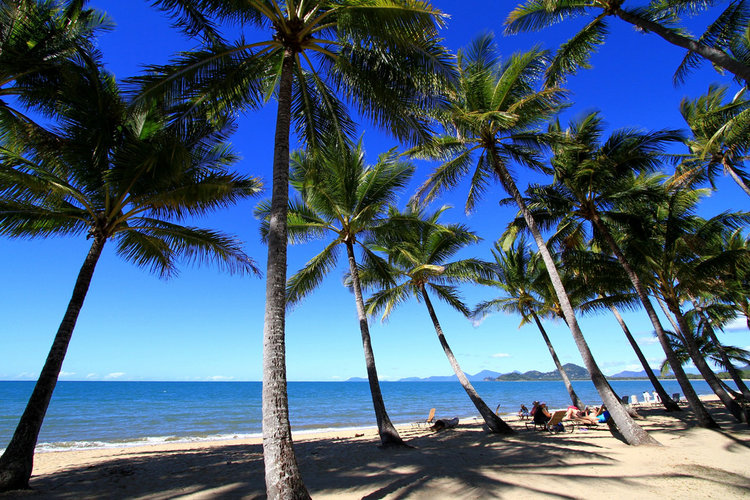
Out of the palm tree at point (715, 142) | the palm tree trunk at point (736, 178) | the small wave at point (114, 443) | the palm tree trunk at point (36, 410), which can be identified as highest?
the palm tree at point (715, 142)

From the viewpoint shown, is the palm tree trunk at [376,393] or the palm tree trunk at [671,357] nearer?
the palm tree trunk at [376,393]

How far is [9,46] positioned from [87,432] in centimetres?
1900

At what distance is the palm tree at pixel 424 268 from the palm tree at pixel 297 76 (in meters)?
4.75

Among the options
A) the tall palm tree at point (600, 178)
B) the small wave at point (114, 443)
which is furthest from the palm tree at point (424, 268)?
the small wave at point (114, 443)

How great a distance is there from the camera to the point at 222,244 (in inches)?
326

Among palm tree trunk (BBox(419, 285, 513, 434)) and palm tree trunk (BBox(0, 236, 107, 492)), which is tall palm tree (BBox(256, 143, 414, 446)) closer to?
palm tree trunk (BBox(419, 285, 513, 434))

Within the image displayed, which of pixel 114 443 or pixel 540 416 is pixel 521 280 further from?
pixel 114 443

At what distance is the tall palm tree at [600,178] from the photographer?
1040cm

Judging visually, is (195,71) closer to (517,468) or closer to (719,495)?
(517,468)

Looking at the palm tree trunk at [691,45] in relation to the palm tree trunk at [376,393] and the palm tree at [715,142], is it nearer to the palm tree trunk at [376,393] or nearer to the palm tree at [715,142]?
the palm tree at [715,142]

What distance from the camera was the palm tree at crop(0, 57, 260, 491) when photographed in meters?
6.25

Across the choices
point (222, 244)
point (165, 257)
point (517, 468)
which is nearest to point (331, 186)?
point (222, 244)

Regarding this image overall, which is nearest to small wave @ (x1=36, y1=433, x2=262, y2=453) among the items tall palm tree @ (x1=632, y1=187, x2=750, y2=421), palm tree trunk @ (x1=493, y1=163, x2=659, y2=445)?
palm tree trunk @ (x1=493, y1=163, x2=659, y2=445)

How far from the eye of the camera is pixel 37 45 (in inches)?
252
